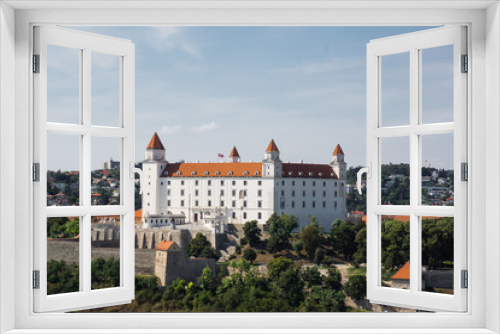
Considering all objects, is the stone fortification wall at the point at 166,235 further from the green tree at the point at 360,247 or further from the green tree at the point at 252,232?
the green tree at the point at 360,247

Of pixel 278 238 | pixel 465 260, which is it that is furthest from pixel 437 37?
pixel 278 238

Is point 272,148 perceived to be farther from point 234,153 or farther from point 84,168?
point 84,168

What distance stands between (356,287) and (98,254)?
15259 millimetres

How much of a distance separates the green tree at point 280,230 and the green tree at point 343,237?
2.45 meters

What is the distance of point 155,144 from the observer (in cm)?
2692

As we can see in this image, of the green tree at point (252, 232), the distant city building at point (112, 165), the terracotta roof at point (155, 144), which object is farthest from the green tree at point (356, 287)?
the distant city building at point (112, 165)

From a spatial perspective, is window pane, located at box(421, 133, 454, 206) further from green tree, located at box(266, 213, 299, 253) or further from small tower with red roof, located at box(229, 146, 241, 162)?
green tree, located at box(266, 213, 299, 253)

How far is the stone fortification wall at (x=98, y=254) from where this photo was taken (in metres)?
23.6

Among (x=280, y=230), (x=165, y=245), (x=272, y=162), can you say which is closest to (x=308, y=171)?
(x=272, y=162)

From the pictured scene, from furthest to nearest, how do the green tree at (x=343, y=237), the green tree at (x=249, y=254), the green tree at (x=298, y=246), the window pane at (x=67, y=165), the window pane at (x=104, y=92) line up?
the green tree at (x=249, y=254) < the green tree at (x=298, y=246) < the green tree at (x=343, y=237) < the window pane at (x=104, y=92) < the window pane at (x=67, y=165)

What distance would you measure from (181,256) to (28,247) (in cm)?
2659

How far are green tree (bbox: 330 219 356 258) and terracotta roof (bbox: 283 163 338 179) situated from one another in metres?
3.34

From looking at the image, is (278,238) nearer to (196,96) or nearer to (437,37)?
(196,96)

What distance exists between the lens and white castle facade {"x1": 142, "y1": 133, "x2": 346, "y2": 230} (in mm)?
25906
